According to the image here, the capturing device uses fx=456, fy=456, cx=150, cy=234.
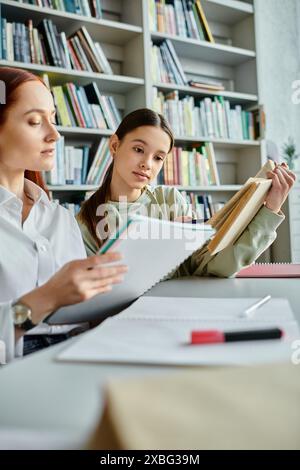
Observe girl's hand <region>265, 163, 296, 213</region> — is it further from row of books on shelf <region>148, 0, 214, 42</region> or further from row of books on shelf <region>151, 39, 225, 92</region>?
row of books on shelf <region>148, 0, 214, 42</region>

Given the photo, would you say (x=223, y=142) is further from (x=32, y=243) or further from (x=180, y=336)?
(x=180, y=336)

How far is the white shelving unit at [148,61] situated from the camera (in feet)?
8.84

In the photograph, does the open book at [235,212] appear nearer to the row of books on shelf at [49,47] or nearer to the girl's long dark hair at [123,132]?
the girl's long dark hair at [123,132]

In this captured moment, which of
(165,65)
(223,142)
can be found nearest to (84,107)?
(165,65)

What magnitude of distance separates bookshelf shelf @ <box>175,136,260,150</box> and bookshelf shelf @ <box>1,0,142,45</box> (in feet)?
2.47

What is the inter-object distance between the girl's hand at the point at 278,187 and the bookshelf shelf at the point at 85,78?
176 centimetres

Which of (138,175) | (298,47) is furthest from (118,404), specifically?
(298,47)

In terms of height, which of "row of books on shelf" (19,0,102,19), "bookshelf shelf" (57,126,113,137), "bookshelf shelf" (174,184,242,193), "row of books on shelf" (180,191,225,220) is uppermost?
"row of books on shelf" (19,0,102,19)

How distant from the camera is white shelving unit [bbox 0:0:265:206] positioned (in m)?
2.69

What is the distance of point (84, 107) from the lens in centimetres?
274

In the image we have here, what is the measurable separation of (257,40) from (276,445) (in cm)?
371

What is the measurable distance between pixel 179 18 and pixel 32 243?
264 cm

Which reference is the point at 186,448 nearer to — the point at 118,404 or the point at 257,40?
the point at 118,404

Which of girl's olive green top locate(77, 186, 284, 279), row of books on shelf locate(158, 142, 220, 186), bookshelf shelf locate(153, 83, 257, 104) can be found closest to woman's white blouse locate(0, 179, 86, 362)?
girl's olive green top locate(77, 186, 284, 279)
